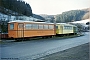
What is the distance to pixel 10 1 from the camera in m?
71.5

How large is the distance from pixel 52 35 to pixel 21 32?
1010 centimetres

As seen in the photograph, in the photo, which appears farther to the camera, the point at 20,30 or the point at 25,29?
the point at 25,29

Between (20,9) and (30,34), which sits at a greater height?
(20,9)

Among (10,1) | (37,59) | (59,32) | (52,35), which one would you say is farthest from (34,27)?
(10,1)

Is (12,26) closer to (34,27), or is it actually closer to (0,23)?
(34,27)

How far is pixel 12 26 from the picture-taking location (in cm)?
2730

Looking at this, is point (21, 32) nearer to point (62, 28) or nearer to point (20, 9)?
point (62, 28)

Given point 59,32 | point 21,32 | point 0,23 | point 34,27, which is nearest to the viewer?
point 21,32

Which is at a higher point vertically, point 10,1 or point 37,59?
point 10,1

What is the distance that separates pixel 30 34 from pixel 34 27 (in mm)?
1490

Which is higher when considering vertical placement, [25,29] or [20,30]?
[25,29]

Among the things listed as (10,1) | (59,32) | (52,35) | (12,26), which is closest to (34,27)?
(12,26)

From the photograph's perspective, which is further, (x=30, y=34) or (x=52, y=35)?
(x=52, y=35)

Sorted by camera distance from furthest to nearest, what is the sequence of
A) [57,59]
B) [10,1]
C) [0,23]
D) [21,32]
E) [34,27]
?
[10,1], [0,23], [34,27], [21,32], [57,59]
